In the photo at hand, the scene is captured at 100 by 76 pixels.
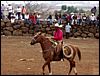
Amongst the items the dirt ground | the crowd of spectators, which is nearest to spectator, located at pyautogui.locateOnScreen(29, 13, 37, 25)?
the crowd of spectators

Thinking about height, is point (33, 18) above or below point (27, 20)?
above

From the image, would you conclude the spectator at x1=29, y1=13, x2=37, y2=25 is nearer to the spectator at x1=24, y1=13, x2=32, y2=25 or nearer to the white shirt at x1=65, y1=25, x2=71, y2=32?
the spectator at x1=24, y1=13, x2=32, y2=25

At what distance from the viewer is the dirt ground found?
1584 cm

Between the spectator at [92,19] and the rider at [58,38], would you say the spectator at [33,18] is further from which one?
the rider at [58,38]

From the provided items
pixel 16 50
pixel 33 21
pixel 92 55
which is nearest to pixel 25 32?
pixel 33 21

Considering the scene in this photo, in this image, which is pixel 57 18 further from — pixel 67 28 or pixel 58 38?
pixel 58 38

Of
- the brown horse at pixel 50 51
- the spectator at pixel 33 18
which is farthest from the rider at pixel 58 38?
the spectator at pixel 33 18

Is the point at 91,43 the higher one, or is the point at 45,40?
the point at 45,40

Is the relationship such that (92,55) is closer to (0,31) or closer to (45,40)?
(45,40)

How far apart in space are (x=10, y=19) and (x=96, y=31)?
7001 mm

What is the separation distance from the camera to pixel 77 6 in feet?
148

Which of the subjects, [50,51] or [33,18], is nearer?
[50,51]

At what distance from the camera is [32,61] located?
18.9 m

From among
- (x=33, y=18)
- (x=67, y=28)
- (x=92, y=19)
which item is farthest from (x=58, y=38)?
(x=92, y=19)
